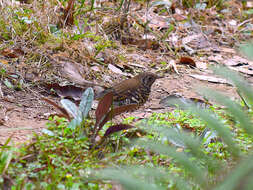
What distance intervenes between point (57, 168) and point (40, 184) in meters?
0.29

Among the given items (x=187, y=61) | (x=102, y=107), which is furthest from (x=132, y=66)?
(x=102, y=107)

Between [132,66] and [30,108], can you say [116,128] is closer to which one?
[30,108]

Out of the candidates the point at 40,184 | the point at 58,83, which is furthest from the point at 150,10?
the point at 40,184

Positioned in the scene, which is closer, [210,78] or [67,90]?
[67,90]

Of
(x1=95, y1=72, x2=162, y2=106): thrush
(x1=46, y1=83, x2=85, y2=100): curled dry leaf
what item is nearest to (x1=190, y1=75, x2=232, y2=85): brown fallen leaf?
(x1=95, y1=72, x2=162, y2=106): thrush

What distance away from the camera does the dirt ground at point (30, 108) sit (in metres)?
3.12

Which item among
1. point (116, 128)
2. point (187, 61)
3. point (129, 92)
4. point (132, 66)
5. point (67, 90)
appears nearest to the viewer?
point (116, 128)

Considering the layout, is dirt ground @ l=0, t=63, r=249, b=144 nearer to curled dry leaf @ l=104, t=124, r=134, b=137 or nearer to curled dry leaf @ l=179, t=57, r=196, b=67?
curled dry leaf @ l=104, t=124, r=134, b=137

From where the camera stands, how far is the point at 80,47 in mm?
4836

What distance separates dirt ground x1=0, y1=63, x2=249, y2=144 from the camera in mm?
3117

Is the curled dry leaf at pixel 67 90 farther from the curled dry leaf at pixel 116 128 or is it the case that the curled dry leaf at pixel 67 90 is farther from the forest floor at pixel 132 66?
the curled dry leaf at pixel 116 128

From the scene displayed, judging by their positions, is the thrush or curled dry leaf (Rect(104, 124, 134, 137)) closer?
curled dry leaf (Rect(104, 124, 134, 137))

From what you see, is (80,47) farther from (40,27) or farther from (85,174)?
(85,174)

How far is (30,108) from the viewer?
3.79 meters
